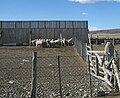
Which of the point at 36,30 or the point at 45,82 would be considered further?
the point at 36,30

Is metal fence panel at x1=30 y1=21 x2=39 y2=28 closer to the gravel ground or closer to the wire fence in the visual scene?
the gravel ground

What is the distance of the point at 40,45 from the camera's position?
139 ft

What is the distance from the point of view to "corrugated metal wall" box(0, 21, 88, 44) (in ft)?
165

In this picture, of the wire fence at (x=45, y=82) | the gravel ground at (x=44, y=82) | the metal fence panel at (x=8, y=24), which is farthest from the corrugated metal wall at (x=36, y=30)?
the wire fence at (x=45, y=82)

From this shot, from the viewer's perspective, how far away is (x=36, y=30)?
5081 centimetres

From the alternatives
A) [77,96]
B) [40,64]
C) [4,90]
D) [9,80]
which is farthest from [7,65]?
[77,96]

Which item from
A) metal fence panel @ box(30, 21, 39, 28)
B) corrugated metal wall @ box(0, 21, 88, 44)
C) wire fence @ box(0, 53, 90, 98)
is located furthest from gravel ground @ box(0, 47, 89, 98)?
metal fence panel @ box(30, 21, 39, 28)

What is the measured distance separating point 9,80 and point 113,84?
5.29 meters

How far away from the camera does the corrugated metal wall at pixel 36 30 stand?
50438mm

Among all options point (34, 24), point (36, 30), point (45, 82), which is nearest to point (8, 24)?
point (34, 24)

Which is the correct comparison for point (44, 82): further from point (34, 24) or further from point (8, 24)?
point (8, 24)

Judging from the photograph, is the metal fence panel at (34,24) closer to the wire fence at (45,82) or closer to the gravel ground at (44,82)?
the gravel ground at (44,82)

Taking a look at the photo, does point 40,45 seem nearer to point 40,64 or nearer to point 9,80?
point 40,64

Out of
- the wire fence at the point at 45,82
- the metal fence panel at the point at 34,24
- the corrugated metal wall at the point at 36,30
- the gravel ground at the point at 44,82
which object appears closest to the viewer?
the wire fence at the point at 45,82
